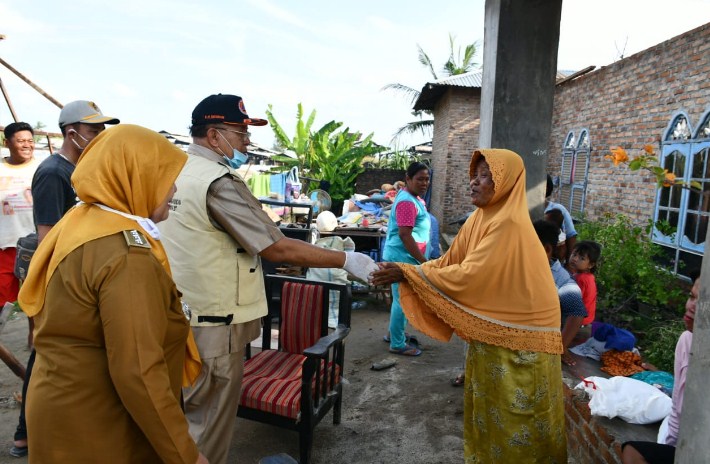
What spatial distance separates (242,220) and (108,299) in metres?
0.99

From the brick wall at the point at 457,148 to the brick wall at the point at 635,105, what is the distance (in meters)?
3.69

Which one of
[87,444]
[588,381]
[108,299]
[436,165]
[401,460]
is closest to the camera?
[108,299]

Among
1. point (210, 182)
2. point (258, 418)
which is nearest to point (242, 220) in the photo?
point (210, 182)

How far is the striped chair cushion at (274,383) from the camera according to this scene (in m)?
2.91

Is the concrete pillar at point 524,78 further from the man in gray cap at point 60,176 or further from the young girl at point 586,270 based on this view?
the man in gray cap at point 60,176

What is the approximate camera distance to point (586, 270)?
408 cm

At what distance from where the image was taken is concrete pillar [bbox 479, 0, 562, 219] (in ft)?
13.3

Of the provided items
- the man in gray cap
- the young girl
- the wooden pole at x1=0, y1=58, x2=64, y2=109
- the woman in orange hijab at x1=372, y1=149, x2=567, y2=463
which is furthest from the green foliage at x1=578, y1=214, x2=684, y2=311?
the wooden pole at x1=0, y1=58, x2=64, y2=109

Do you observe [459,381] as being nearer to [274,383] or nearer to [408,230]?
[408,230]

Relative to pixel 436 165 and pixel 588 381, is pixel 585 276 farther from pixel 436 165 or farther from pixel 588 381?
pixel 436 165

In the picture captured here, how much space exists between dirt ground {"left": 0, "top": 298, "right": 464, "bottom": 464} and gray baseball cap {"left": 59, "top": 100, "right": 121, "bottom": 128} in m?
2.16

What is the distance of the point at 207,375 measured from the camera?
235 cm

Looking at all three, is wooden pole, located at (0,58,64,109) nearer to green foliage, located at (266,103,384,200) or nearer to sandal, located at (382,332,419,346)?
sandal, located at (382,332,419,346)

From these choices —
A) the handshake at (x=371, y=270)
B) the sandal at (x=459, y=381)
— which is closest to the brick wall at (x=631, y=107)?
the sandal at (x=459, y=381)
